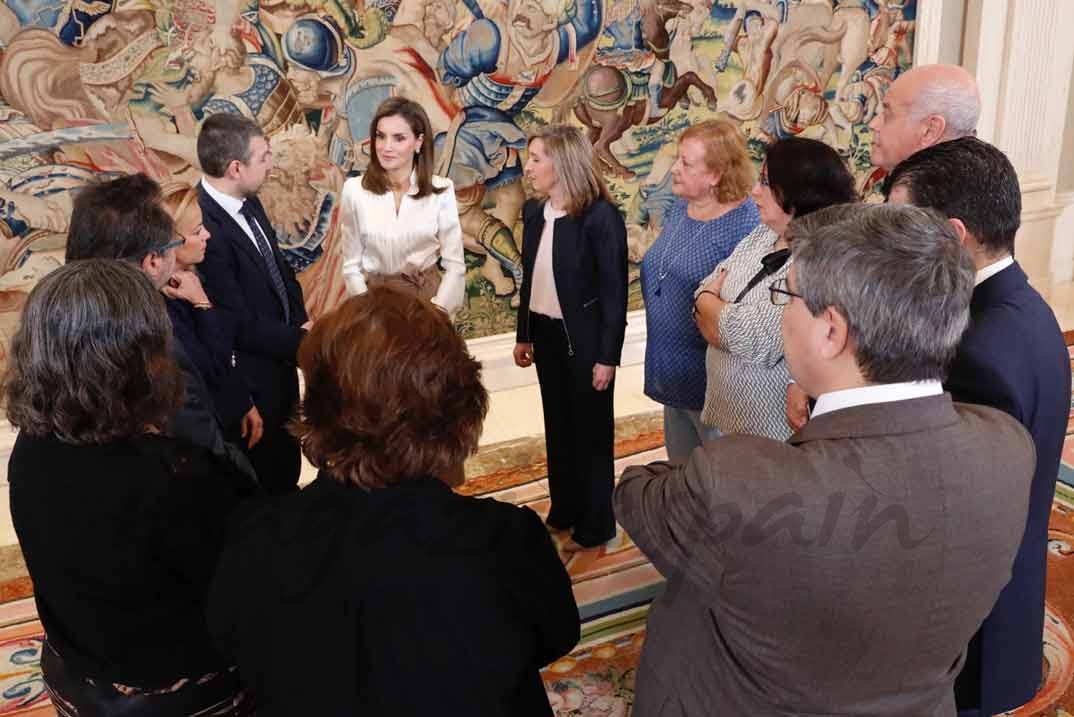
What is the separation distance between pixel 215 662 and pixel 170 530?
374 millimetres

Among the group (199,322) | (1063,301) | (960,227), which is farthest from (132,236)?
(1063,301)

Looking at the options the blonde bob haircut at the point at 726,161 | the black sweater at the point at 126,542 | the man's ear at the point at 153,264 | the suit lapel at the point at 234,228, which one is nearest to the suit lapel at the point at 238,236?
the suit lapel at the point at 234,228

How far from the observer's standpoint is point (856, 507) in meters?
1.47

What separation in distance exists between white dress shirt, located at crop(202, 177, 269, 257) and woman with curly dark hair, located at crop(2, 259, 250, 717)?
146 cm

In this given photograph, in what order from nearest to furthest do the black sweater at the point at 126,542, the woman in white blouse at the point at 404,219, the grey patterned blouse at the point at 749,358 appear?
the black sweater at the point at 126,542 → the grey patterned blouse at the point at 749,358 → the woman in white blouse at the point at 404,219

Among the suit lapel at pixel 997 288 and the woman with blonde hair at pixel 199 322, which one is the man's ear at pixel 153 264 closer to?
the woman with blonde hair at pixel 199 322

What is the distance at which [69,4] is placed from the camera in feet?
15.8

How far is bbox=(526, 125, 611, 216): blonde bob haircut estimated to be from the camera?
12.2 ft

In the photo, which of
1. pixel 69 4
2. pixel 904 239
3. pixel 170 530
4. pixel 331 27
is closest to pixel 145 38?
pixel 69 4

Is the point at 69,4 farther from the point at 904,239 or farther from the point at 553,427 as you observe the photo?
the point at 904,239

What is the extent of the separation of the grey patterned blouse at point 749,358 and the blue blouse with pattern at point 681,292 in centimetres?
25

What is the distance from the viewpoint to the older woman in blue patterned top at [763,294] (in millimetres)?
2748

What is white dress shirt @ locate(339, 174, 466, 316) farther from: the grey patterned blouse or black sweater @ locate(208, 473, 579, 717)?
black sweater @ locate(208, 473, 579, 717)

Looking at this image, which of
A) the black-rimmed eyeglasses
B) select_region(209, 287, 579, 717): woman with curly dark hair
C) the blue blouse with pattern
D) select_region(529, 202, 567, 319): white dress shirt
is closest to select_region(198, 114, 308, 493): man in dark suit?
the black-rimmed eyeglasses
